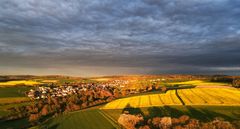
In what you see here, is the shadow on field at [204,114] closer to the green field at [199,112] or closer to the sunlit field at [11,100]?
the green field at [199,112]

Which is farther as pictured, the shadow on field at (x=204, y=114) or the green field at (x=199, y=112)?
the green field at (x=199, y=112)

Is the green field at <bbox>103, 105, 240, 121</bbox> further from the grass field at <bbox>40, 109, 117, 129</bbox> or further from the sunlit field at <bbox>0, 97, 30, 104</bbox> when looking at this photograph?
the sunlit field at <bbox>0, 97, 30, 104</bbox>

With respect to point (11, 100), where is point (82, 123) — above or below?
below

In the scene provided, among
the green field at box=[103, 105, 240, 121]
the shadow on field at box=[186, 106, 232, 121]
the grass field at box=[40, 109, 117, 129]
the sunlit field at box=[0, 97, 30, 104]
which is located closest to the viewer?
the shadow on field at box=[186, 106, 232, 121]

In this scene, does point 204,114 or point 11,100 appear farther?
point 11,100

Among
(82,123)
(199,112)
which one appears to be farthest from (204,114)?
(82,123)

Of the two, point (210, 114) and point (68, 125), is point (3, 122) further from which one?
point (210, 114)

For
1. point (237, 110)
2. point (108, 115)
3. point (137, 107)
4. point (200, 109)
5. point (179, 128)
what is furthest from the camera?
point (137, 107)

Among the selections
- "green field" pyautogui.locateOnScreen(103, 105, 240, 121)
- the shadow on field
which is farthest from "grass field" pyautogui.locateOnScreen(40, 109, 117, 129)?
the shadow on field

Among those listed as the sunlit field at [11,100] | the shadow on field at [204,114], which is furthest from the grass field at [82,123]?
the sunlit field at [11,100]

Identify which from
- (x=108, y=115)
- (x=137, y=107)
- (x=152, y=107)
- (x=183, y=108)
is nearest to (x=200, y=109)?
(x=183, y=108)

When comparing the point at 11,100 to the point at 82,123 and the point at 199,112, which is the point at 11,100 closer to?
the point at 82,123
